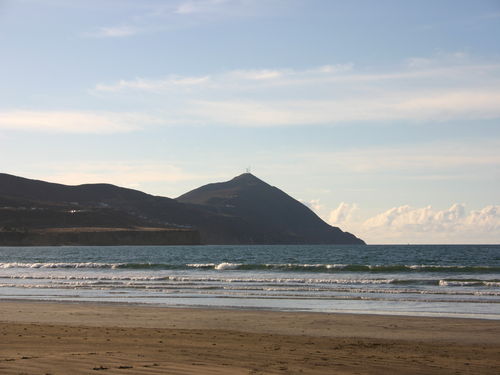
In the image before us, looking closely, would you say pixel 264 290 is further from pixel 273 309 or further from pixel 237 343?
pixel 237 343

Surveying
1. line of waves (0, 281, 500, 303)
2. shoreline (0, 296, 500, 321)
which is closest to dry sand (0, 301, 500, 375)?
shoreline (0, 296, 500, 321)

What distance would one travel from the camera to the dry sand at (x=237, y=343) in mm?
13883

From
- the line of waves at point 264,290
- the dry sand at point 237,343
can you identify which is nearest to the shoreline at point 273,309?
the dry sand at point 237,343

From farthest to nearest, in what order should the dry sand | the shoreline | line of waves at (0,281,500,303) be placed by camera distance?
line of waves at (0,281,500,303) → the shoreline → the dry sand

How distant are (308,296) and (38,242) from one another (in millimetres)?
172275

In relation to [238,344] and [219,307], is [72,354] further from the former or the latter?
[219,307]

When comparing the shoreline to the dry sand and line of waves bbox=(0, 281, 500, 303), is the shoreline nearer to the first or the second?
the dry sand

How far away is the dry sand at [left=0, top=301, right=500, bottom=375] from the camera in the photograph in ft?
45.5

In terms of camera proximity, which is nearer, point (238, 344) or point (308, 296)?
point (238, 344)

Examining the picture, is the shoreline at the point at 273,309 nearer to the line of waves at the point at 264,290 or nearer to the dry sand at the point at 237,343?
the dry sand at the point at 237,343

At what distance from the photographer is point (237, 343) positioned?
1758 cm

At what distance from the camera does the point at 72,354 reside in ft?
49.2

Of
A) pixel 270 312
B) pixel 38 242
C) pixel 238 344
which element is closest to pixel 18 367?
pixel 238 344

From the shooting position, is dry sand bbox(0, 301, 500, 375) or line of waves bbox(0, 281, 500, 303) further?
line of waves bbox(0, 281, 500, 303)
